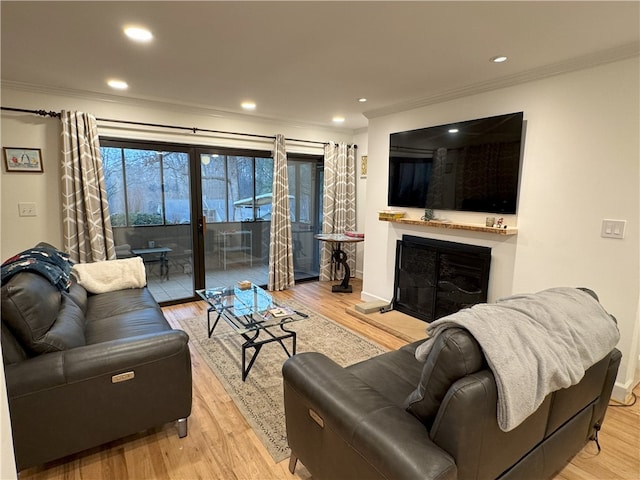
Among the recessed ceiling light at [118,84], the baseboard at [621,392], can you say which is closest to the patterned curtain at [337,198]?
the recessed ceiling light at [118,84]

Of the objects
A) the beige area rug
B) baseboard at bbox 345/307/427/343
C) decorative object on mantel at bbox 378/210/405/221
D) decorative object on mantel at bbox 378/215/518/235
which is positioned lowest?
the beige area rug

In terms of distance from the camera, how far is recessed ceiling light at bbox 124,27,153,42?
207 centimetres

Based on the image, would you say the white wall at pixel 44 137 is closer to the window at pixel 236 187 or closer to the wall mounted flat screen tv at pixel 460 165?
the window at pixel 236 187

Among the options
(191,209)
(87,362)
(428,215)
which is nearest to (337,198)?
(428,215)

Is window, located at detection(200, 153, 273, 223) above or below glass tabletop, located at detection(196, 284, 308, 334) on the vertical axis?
above

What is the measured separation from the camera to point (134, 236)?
3951 mm

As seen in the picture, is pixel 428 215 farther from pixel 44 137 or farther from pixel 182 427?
pixel 44 137

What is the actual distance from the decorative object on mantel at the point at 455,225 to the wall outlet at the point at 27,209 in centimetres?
347

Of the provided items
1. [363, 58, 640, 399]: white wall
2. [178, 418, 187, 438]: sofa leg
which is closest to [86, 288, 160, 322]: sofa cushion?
[178, 418, 187, 438]: sofa leg

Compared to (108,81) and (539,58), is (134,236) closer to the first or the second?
(108,81)

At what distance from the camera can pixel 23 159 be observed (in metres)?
3.26

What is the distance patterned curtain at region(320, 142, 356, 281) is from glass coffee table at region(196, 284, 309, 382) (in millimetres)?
2109

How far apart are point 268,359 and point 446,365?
2.00 meters

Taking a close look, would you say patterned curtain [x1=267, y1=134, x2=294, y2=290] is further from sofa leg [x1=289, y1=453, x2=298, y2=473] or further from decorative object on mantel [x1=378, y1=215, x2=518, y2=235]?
sofa leg [x1=289, y1=453, x2=298, y2=473]
